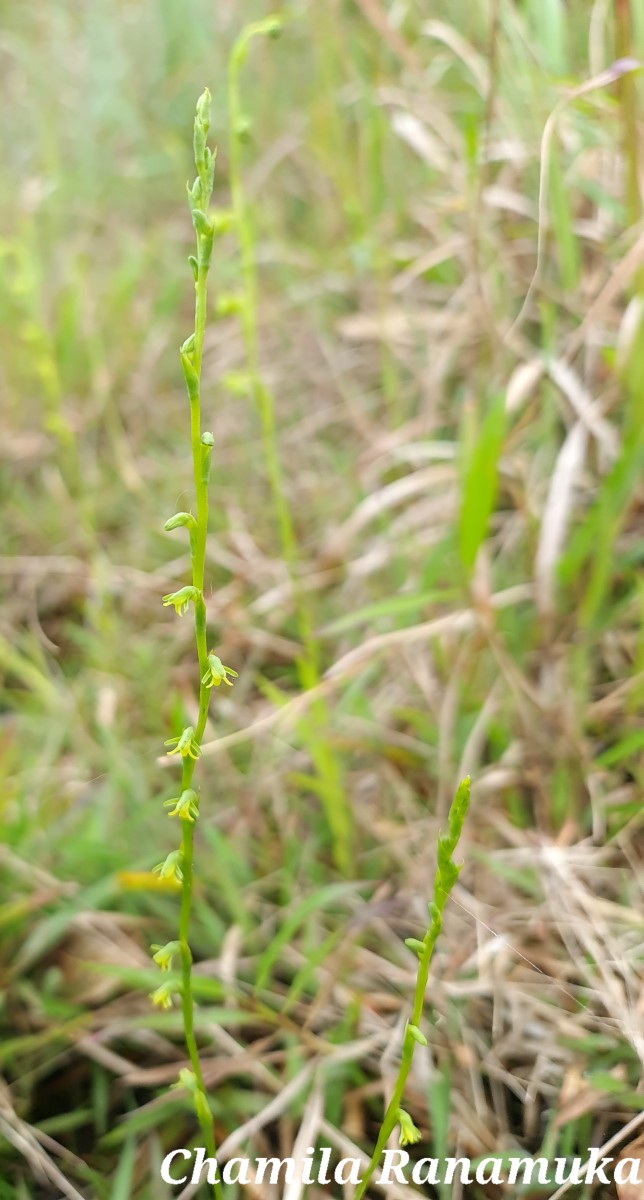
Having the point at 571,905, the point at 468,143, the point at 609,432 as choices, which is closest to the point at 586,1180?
the point at 571,905

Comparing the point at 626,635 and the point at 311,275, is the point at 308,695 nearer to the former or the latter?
the point at 626,635

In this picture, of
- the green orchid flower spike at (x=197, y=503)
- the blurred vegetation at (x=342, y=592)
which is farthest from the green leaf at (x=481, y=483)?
the green orchid flower spike at (x=197, y=503)

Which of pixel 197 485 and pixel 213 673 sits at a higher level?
pixel 197 485

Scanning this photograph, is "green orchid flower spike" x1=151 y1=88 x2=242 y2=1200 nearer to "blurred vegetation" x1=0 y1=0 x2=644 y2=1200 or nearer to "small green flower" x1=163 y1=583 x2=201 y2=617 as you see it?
"small green flower" x1=163 y1=583 x2=201 y2=617

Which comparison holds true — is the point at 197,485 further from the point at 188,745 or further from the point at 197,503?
the point at 188,745

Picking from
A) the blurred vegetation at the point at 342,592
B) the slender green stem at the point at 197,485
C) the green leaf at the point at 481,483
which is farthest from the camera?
the green leaf at the point at 481,483

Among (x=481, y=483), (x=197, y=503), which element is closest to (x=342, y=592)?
(x=481, y=483)

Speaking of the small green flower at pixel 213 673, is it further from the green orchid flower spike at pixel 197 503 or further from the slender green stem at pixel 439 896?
the slender green stem at pixel 439 896

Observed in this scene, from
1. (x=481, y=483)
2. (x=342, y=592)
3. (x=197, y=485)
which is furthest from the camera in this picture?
(x=342, y=592)

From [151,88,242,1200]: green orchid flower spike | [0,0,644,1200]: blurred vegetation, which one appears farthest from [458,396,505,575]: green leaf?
[151,88,242,1200]: green orchid flower spike
